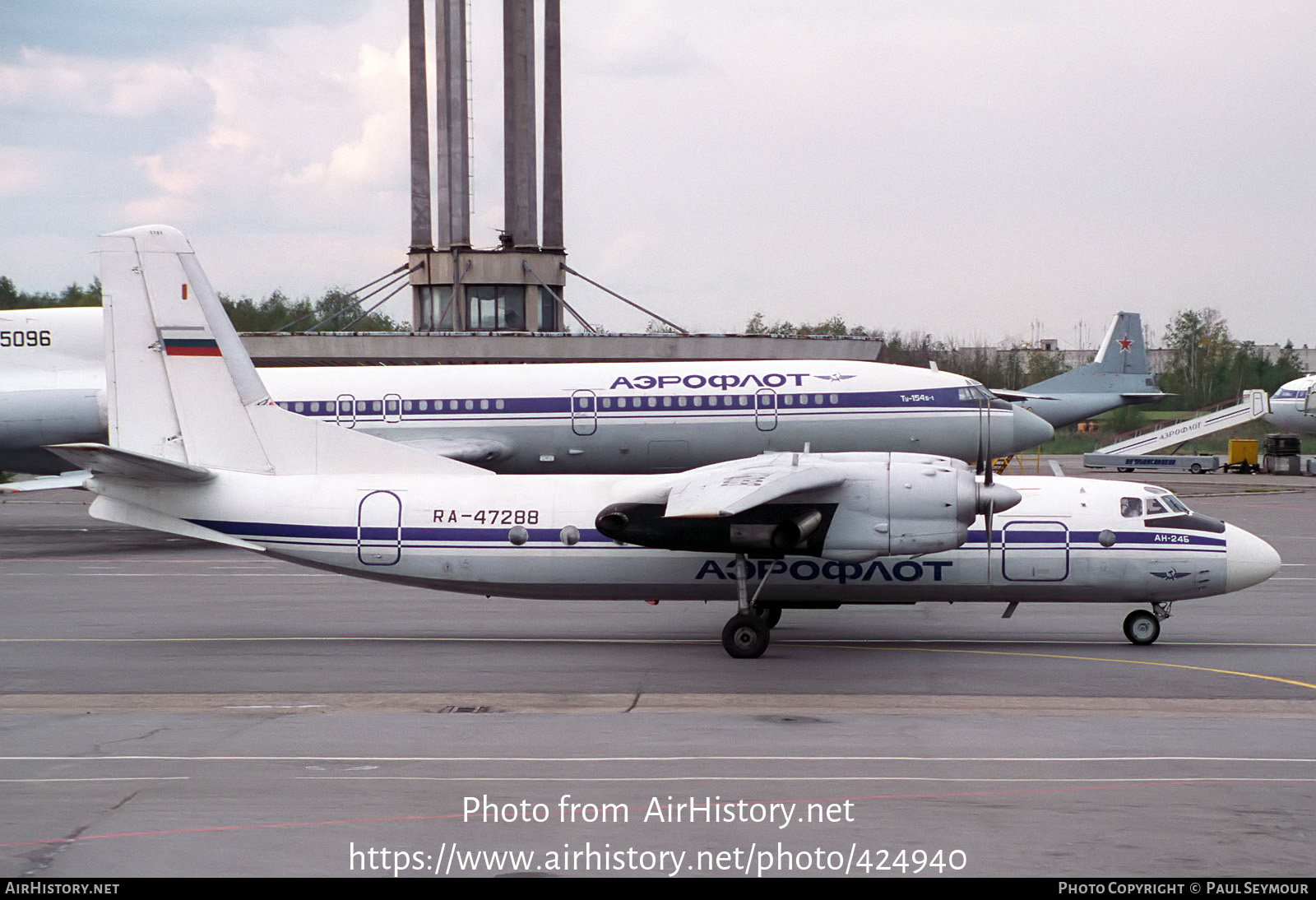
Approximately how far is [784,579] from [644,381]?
14981mm

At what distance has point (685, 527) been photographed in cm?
1889

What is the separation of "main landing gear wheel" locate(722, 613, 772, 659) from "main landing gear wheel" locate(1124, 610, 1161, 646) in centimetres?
617

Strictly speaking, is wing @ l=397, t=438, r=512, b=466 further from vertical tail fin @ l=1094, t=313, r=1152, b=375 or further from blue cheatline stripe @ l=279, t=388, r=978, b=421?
vertical tail fin @ l=1094, t=313, r=1152, b=375

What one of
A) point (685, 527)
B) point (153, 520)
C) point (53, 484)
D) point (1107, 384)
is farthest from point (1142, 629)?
point (1107, 384)

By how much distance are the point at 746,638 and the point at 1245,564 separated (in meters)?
8.11

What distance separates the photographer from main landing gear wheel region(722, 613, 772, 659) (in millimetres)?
18875

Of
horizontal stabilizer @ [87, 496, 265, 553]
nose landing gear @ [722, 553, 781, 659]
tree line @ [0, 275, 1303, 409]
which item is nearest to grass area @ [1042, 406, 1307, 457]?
tree line @ [0, 275, 1303, 409]

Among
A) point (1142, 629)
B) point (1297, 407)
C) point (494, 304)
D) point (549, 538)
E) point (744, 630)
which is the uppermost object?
point (494, 304)

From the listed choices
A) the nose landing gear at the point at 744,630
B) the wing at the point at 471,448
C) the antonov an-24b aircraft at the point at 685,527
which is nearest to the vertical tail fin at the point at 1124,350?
the wing at the point at 471,448

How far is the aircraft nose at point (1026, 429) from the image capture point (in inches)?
1361

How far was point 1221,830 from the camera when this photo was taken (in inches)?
420

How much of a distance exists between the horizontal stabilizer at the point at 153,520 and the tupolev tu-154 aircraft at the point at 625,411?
42.3 ft

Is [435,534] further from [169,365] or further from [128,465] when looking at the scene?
[169,365]
